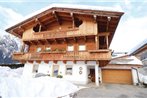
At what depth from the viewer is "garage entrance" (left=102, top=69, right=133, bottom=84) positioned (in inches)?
680

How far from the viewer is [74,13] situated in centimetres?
1508

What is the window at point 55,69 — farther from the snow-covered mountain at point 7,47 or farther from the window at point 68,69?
the snow-covered mountain at point 7,47

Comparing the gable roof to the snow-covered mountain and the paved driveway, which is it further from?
the snow-covered mountain

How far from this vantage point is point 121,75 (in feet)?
58.0

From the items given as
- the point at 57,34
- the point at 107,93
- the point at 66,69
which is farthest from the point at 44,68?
the point at 107,93

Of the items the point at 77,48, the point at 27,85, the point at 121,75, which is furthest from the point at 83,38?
the point at 27,85

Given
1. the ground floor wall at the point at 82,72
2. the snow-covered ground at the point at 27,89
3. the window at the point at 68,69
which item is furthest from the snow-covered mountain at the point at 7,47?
the snow-covered ground at the point at 27,89

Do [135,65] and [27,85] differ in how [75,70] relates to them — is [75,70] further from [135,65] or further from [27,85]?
[135,65]

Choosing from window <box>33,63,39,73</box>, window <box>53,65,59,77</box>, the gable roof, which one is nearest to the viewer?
the gable roof

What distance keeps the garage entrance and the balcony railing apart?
259 inches

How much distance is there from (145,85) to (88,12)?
10475 millimetres

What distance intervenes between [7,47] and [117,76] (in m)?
53.6

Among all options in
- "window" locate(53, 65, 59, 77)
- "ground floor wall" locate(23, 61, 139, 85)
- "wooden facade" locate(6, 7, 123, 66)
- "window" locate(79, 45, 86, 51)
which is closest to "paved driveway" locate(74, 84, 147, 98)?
"ground floor wall" locate(23, 61, 139, 85)

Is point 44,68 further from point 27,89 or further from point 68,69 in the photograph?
point 27,89
